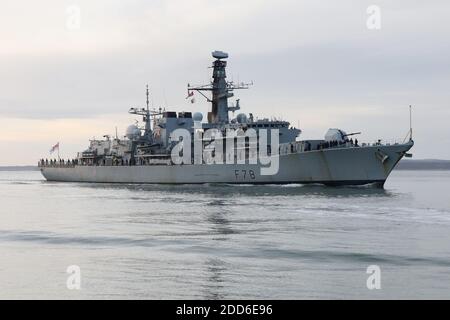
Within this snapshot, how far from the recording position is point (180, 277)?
14328 millimetres

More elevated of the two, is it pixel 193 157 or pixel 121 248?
pixel 193 157

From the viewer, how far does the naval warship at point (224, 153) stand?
4622 cm

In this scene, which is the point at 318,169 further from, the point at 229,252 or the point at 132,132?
the point at 229,252

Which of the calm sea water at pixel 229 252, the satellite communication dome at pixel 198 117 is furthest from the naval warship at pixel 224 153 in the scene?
the calm sea water at pixel 229 252

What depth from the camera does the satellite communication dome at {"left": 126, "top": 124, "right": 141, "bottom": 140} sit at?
70188 mm

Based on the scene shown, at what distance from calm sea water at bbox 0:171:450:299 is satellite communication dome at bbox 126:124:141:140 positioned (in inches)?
1505

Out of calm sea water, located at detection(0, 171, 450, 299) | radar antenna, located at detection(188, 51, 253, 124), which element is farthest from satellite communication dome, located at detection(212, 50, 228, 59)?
calm sea water, located at detection(0, 171, 450, 299)

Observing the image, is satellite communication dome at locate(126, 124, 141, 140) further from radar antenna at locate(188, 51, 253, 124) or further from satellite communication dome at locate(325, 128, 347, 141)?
satellite communication dome at locate(325, 128, 347, 141)

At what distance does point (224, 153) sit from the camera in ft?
176

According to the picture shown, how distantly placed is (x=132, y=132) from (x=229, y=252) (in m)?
53.9

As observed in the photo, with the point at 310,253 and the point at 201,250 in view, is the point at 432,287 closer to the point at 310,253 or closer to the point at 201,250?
the point at 310,253

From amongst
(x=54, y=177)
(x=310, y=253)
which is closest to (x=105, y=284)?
(x=310, y=253)

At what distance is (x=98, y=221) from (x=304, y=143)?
24132 mm

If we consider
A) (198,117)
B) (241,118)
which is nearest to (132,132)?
(198,117)
